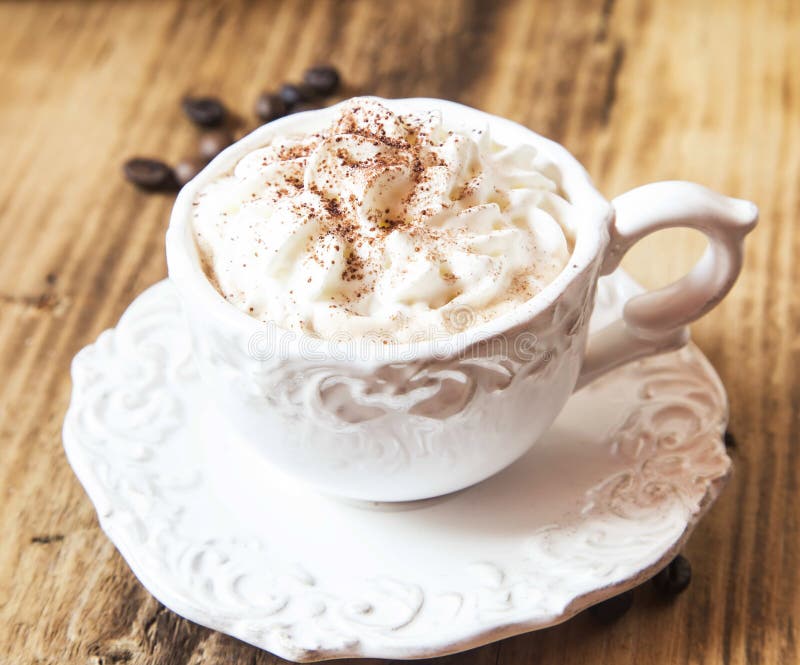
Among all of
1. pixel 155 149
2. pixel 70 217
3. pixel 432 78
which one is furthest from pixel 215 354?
pixel 432 78

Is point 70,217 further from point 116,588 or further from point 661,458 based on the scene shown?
point 661,458

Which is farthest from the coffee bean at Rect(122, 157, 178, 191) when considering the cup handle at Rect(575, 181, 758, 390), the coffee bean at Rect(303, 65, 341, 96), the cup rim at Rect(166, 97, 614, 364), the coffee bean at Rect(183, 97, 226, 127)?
the cup handle at Rect(575, 181, 758, 390)

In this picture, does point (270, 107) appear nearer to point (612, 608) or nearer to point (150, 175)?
point (150, 175)

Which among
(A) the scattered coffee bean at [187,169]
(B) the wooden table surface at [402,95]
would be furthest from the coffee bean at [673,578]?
(A) the scattered coffee bean at [187,169]

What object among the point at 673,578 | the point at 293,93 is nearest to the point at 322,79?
the point at 293,93

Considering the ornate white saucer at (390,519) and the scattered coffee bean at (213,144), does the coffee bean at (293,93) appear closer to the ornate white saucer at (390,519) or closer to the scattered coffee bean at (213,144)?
the scattered coffee bean at (213,144)

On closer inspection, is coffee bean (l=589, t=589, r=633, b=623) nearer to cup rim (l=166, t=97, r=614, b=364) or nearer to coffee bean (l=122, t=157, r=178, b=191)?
cup rim (l=166, t=97, r=614, b=364)

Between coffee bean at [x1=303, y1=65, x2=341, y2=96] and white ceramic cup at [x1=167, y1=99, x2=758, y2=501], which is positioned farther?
coffee bean at [x1=303, y1=65, x2=341, y2=96]
